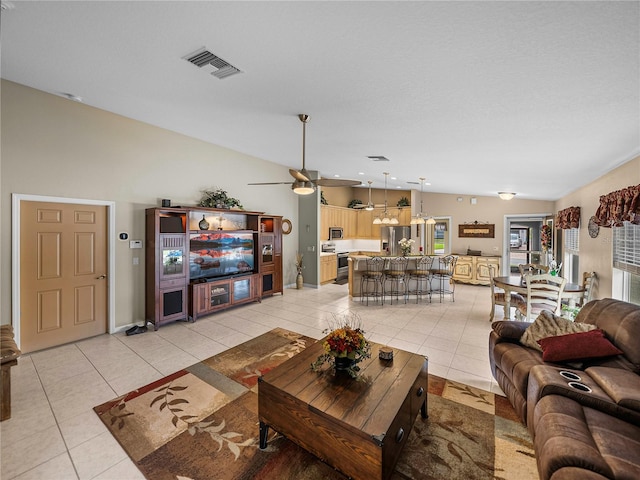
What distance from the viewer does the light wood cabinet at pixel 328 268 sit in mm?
8000

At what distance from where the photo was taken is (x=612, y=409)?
5.58ft

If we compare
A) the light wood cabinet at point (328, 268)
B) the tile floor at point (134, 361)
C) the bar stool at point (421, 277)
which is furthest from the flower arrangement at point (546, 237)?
the light wood cabinet at point (328, 268)

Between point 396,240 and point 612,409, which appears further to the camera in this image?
point 396,240

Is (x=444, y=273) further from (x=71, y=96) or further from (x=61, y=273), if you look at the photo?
(x=71, y=96)

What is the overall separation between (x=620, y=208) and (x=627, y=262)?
76 cm

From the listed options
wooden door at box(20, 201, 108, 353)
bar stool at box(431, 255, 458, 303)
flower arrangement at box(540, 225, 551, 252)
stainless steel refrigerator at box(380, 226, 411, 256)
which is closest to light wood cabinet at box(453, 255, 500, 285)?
flower arrangement at box(540, 225, 551, 252)

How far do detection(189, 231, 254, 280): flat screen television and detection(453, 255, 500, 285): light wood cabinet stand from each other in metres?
6.29

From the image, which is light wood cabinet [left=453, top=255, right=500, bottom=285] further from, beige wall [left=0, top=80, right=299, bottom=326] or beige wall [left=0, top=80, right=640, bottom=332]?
beige wall [left=0, top=80, right=299, bottom=326]

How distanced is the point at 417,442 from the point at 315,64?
128 inches

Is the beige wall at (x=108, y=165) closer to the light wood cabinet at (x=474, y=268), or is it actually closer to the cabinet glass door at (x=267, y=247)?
the cabinet glass door at (x=267, y=247)

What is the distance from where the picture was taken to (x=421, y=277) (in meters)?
6.51

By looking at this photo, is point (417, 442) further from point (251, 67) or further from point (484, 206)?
point (484, 206)

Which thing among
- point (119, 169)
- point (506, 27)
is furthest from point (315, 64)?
point (119, 169)

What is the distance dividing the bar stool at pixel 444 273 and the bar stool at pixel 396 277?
2.40ft
